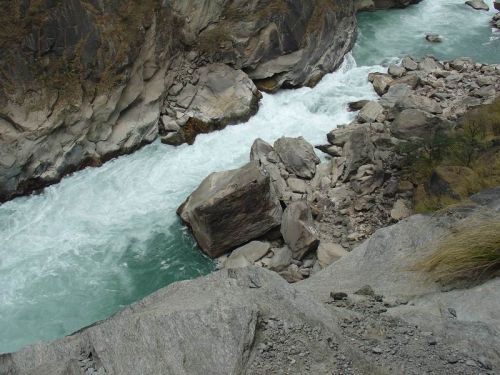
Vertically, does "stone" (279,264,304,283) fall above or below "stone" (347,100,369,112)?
below

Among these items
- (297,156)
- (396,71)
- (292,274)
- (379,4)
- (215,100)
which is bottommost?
(292,274)

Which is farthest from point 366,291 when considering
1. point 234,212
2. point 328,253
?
point 234,212

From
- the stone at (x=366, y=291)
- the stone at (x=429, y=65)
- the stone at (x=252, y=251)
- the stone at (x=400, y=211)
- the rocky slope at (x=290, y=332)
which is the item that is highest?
the rocky slope at (x=290, y=332)

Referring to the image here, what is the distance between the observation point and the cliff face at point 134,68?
14781 mm

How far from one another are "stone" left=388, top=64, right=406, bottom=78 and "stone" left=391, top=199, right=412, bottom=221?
7.89 metres

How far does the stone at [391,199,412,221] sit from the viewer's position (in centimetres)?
1288

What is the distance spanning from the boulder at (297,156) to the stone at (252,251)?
282cm

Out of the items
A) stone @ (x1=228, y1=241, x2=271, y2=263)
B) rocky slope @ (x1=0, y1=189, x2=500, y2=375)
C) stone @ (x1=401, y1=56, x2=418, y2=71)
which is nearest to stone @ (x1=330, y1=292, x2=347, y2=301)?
rocky slope @ (x1=0, y1=189, x2=500, y2=375)

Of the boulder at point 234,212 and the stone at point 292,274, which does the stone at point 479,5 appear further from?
the stone at point 292,274

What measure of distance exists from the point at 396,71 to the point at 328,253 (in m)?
9.96

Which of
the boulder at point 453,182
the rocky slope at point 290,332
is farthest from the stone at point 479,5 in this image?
the rocky slope at point 290,332

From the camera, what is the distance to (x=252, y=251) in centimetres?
1288

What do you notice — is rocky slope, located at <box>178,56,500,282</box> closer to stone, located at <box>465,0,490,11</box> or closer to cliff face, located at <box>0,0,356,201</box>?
cliff face, located at <box>0,0,356,201</box>

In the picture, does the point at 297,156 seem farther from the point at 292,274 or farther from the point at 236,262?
the point at 292,274
